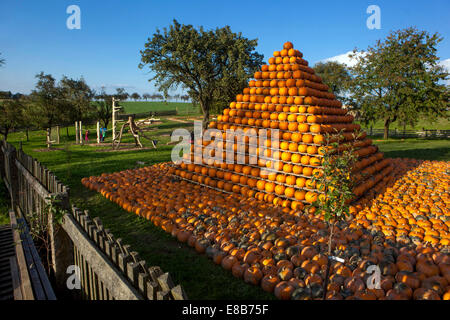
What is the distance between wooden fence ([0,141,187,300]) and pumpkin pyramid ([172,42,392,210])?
473 cm

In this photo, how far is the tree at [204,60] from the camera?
2764 cm

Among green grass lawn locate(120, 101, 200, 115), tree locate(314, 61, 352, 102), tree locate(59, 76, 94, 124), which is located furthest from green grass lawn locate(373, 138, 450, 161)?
green grass lawn locate(120, 101, 200, 115)

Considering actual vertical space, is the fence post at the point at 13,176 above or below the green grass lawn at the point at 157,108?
below

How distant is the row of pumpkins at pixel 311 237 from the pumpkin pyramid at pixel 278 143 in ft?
1.58

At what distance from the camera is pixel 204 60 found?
92.9 feet

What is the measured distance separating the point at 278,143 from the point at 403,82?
2779 centimetres

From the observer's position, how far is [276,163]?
24.1ft

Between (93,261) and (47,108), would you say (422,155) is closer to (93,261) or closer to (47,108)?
(93,261)

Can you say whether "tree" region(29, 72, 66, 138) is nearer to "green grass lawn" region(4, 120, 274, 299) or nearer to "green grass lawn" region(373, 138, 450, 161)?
"green grass lawn" region(4, 120, 274, 299)

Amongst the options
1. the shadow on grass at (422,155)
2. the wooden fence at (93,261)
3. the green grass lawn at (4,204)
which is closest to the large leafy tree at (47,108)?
the green grass lawn at (4,204)

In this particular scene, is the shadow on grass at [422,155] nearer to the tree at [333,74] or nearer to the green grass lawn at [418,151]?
the green grass lawn at [418,151]

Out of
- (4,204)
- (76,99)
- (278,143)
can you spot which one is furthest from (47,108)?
(278,143)

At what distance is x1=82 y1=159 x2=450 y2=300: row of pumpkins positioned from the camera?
3548 mm
